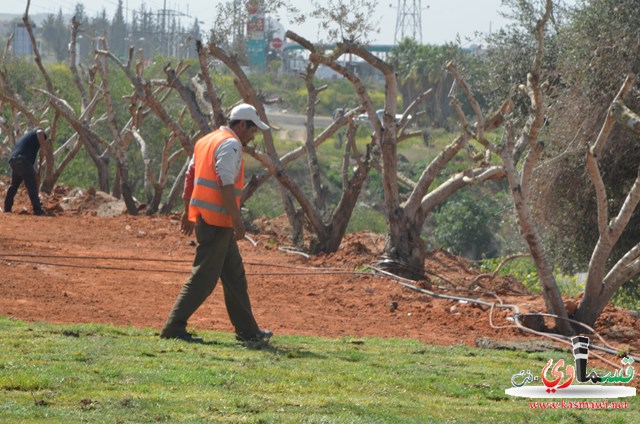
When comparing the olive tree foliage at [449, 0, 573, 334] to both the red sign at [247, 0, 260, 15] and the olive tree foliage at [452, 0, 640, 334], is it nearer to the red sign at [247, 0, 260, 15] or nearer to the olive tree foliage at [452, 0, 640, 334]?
the olive tree foliage at [452, 0, 640, 334]

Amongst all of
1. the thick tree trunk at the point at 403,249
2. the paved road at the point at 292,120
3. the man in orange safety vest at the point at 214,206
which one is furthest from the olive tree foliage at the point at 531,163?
the paved road at the point at 292,120

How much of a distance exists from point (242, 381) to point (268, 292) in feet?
17.8

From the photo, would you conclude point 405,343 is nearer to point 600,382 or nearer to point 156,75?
point 600,382

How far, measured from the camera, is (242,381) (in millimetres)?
7102

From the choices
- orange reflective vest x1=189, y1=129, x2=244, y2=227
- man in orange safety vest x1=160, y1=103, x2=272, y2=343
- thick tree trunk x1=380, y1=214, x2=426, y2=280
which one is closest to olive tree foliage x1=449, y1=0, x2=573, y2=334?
man in orange safety vest x1=160, y1=103, x2=272, y2=343

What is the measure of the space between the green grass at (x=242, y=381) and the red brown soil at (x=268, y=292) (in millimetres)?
1263

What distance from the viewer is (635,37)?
17516mm

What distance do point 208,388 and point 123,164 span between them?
47.7 feet

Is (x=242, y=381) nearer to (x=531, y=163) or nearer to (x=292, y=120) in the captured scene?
(x=531, y=163)

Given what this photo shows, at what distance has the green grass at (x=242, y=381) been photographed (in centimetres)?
618

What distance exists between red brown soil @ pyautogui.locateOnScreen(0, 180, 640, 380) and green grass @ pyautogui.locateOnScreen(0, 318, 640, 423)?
1.26 metres

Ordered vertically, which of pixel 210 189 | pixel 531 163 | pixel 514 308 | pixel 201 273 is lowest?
pixel 514 308

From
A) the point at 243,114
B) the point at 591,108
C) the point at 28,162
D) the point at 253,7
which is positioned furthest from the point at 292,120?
the point at 243,114

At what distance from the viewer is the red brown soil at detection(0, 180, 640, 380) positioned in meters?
10.6
